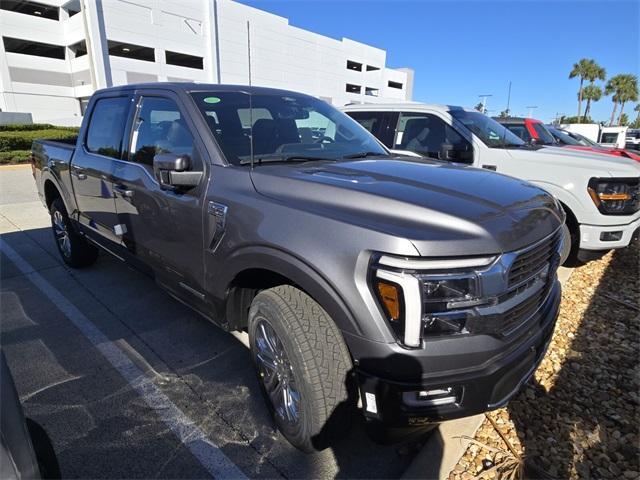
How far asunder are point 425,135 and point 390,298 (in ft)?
14.9

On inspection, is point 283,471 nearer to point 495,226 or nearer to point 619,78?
point 495,226

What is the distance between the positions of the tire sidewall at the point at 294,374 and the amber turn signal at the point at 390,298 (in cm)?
51

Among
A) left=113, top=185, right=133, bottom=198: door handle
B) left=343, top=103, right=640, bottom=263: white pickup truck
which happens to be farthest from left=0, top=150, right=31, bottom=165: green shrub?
left=113, top=185, right=133, bottom=198: door handle

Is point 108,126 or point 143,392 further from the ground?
point 108,126

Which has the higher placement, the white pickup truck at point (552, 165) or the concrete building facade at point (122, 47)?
the concrete building facade at point (122, 47)

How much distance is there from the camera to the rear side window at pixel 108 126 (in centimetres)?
346

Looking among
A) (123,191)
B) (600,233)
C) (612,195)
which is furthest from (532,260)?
(612,195)

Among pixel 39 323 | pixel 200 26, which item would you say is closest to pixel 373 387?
pixel 39 323

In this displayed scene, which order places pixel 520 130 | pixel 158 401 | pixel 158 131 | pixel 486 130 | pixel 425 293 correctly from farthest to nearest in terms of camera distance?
pixel 520 130 < pixel 486 130 < pixel 158 131 < pixel 158 401 < pixel 425 293

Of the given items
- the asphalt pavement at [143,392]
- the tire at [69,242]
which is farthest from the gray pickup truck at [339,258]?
the tire at [69,242]

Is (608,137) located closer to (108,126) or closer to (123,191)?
(108,126)

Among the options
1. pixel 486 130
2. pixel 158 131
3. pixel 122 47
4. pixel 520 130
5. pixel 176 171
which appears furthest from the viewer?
pixel 122 47

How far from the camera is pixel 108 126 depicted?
12.1 feet

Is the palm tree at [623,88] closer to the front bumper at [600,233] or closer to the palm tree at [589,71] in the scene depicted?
the palm tree at [589,71]
